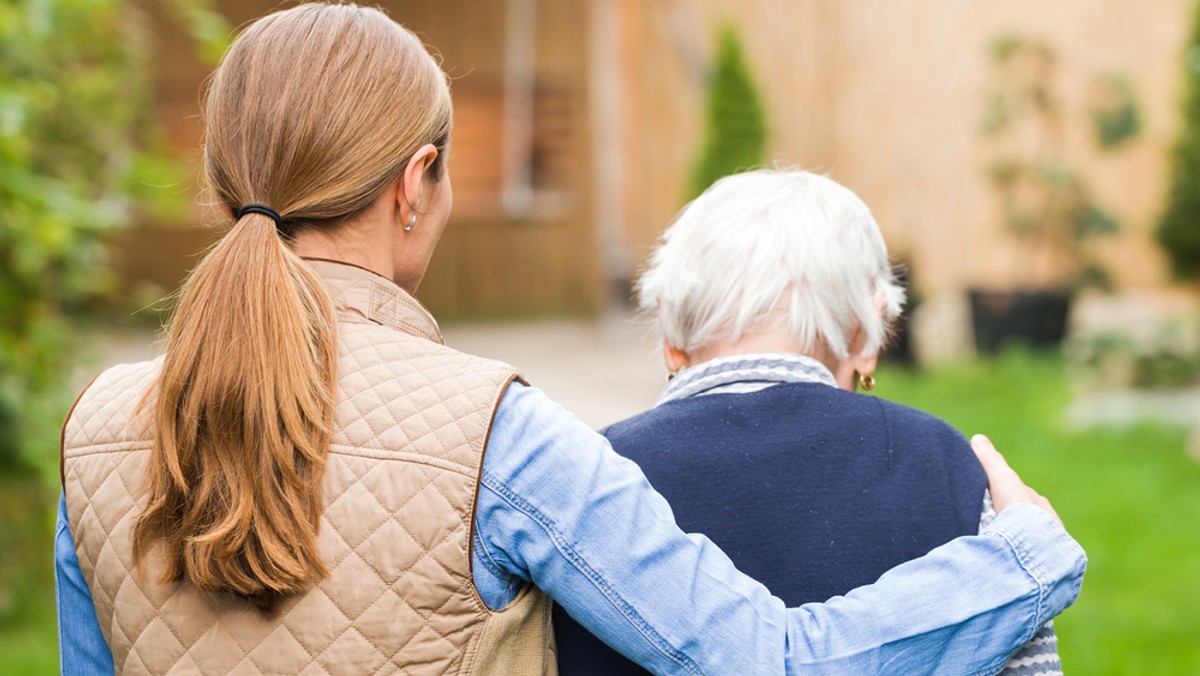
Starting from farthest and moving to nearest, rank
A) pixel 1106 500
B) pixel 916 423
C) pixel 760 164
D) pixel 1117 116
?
pixel 760 164
pixel 1117 116
pixel 1106 500
pixel 916 423

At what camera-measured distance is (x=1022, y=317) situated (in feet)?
30.2

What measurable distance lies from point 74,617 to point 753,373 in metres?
0.91

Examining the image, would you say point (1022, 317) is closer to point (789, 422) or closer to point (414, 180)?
point (789, 422)

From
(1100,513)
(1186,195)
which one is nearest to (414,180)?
(1100,513)

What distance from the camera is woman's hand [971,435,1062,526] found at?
1.62m

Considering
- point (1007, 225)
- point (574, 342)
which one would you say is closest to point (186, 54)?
point (574, 342)

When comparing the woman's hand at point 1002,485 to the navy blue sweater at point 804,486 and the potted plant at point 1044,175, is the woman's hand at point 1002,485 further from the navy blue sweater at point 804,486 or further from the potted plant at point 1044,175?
the potted plant at point 1044,175

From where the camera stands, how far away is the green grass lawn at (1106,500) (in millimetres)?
4062

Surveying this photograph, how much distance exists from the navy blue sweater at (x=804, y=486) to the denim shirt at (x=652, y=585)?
7.1 inches

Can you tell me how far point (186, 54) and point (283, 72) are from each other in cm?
1244

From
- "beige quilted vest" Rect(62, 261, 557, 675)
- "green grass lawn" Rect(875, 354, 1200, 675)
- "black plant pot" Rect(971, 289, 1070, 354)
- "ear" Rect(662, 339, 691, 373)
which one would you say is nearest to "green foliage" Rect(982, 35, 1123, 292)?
"black plant pot" Rect(971, 289, 1070, 354)

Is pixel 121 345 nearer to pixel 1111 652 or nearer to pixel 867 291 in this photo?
pixel 1111 652

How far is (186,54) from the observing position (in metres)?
13.0

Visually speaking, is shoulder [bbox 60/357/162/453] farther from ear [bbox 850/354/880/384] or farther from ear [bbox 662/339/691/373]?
ear [bbox 850/354/880/384]
